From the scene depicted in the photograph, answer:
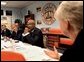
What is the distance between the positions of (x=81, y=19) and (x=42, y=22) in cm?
677

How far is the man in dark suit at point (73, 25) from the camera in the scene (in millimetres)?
831

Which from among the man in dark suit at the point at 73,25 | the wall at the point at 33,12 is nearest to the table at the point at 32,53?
the man in dark suit at the point at 73,25

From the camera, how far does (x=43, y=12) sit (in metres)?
7.42

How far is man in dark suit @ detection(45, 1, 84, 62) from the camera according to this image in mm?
831

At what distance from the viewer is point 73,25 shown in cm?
95

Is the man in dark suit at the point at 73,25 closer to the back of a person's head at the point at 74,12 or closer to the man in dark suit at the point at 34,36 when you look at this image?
the back of a person's head at the point at 74,12

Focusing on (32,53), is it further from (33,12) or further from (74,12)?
(33,12)

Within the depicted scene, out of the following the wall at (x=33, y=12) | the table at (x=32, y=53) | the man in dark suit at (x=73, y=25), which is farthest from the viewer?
the wall at (x=33, y=12)

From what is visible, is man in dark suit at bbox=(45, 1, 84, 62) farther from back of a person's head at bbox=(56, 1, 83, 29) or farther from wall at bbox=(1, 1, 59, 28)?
wall at bbox=(1, 1, 59, 28)

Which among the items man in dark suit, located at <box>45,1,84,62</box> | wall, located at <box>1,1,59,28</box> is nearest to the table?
man in dark suit, located at <box>45,1,84,62</box>

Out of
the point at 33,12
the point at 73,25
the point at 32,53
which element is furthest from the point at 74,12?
the point at 33,12

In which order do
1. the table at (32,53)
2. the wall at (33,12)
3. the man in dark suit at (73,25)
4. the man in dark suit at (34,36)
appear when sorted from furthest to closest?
the wall at (33,12) → the man in dark suit at (34,36) → the table at (32,53) → the man in dark suit at (73,25)

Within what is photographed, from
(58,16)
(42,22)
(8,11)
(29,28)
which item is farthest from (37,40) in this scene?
(8,11)

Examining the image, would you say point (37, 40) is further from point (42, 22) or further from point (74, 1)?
point (42, 22)
